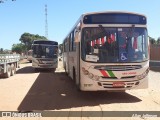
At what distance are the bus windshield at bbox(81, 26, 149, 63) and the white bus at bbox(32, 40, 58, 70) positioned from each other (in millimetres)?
16431

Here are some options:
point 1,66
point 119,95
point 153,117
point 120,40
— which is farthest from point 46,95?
point 1,66

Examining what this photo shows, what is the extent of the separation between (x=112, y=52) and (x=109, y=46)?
0.83 feet

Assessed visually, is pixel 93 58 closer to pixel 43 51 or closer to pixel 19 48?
pixel 43 51

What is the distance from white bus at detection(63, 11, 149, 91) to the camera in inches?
445

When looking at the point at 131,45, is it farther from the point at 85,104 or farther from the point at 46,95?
the point at 46,95

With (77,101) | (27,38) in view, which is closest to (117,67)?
(77,101)

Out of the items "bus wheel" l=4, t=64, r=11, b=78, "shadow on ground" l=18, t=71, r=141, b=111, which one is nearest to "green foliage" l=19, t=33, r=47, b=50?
"bus wheel" l=4, t=64, r=11, b=78

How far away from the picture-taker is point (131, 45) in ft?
37.8

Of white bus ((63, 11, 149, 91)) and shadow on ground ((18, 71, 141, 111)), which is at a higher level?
white bus ((63, 11, 149, 91))

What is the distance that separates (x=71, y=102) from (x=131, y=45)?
3.12 metres

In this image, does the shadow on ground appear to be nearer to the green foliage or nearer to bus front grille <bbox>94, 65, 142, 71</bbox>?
bus front grille <bbox>94, 65, 142, 71</bbox>

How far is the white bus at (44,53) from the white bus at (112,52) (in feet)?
53.2

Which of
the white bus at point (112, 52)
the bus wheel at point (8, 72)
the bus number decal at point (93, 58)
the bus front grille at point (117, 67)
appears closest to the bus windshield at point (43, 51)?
the bus wheel at point (8, 72)

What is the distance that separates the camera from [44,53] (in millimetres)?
27781
